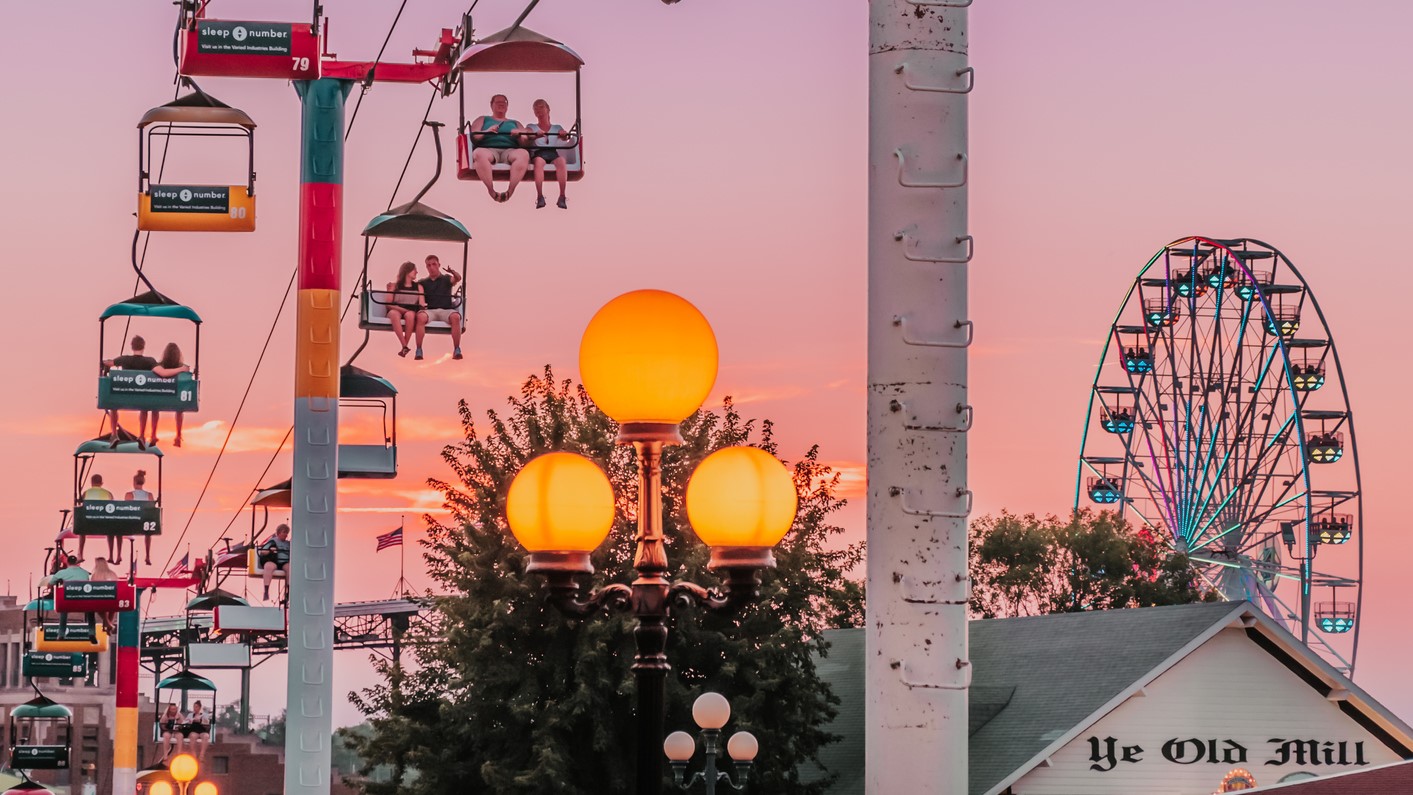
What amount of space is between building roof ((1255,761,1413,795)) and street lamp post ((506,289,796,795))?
548 inches

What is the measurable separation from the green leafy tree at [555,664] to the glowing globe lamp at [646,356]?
86.8ft

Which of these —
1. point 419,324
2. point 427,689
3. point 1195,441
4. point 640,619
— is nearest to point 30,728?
point 1195,441

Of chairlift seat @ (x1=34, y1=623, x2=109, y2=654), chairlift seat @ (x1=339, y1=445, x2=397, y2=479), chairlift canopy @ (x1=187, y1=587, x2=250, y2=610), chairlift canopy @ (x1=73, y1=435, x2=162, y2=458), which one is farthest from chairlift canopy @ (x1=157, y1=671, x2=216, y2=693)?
chairlift seat @ (x1=339, y1=445, x2=397, y2=479)

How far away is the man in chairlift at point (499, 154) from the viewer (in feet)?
72.5

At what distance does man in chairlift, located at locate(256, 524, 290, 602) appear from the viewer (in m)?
32.6

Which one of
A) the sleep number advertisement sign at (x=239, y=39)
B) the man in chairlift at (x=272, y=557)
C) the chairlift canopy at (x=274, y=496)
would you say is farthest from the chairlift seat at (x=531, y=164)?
the man in chairlift at (x=272, y=557)

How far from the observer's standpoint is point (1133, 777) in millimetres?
37531

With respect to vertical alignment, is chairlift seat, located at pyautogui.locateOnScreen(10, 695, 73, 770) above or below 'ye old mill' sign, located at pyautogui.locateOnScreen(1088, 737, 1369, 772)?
below

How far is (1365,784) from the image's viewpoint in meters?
21.0

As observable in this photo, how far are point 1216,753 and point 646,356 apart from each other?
1249 inches

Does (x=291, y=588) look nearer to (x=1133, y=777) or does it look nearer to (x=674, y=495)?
(x=674, y=495)

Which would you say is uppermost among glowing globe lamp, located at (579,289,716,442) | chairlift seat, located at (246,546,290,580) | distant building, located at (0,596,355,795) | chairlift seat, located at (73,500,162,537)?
glowing globe lamp, located at (579,289,716,442)

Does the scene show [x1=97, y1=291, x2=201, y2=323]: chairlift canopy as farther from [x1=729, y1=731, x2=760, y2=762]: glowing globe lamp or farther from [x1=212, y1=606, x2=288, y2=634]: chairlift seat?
[x1=729, y1=731, x2=760, y2=762]: glowing globe lamp

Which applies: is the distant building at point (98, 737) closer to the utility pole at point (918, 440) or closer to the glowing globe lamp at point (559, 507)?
the glowing globe lamp at point (559, 507)
